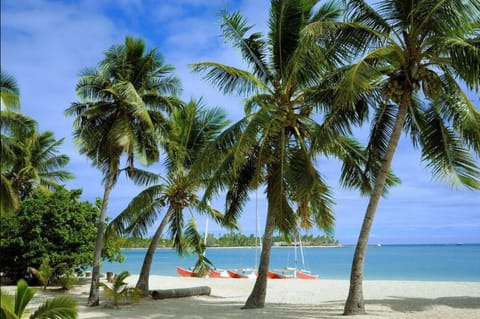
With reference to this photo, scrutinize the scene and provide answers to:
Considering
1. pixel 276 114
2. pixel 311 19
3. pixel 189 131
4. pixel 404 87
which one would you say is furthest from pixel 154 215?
pixel 404 87

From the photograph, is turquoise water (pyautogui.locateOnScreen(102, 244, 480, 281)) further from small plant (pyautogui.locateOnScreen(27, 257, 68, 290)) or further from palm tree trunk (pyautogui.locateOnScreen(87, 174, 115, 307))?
palm tree trunk (pyautogui.locateOnScreen(87, 174, 115, 307))

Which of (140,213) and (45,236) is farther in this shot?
(45,236)

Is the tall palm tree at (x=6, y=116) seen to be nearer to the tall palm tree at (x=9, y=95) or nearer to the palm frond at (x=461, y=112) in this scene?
the tall palm tree at (x=9, y=95)

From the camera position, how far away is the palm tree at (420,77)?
911 centimetres

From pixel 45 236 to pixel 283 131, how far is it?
560 inches

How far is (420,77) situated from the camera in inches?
400

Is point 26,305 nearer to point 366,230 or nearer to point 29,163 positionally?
point 366,230

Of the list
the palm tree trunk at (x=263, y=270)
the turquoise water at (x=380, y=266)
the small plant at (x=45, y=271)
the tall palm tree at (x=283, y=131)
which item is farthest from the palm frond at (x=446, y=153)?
the turquoise water at (x=380, y=266)

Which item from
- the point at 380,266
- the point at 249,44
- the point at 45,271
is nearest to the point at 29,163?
the point at 45,271

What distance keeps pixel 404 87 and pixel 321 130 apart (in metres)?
2.16

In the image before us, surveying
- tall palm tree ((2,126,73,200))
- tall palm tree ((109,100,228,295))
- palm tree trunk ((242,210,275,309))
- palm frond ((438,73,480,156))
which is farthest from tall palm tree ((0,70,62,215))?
palm frond ((438,73,480,156))

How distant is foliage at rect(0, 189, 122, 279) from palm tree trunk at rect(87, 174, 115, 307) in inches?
234

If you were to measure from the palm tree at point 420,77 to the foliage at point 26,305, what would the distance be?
619 centimetres

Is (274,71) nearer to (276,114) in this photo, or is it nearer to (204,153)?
(276,114)
